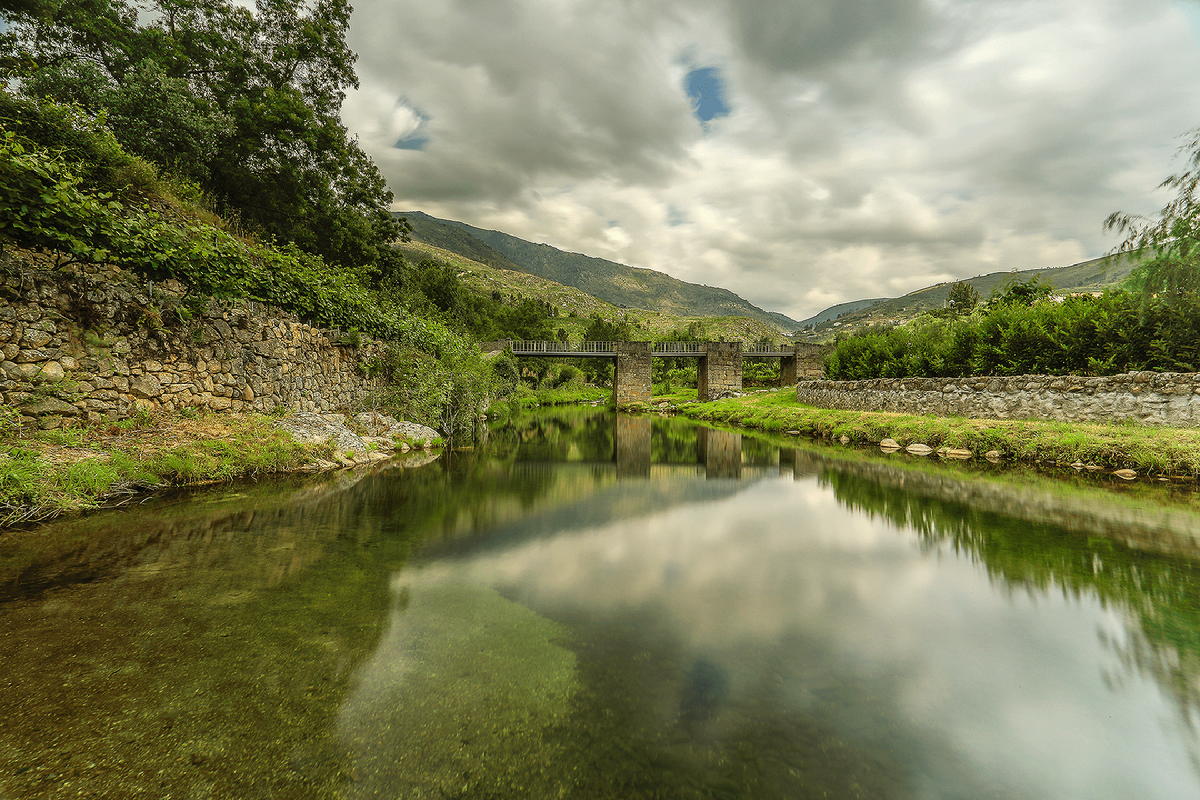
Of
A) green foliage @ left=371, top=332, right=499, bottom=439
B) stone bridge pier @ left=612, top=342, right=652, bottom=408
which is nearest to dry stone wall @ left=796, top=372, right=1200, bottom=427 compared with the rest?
green foliage @ left=371, top=332, right=499, bottom=439

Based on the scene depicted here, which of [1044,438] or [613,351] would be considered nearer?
[1044,438]

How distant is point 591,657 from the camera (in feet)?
11.0

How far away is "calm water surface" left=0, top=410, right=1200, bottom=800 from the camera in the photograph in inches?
87.7

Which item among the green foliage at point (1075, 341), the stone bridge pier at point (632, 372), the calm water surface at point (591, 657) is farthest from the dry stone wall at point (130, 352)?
the stone bridge pier at point (632, 372)

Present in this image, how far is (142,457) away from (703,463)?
1279 cm

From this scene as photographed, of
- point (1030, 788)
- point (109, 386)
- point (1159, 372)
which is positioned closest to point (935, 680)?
point (1030, 788)

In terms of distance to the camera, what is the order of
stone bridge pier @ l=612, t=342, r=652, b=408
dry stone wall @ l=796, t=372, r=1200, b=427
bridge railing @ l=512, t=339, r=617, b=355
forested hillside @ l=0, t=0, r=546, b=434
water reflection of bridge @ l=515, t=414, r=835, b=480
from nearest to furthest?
forested hillside @ l=0, t=0, r=546, b=434 < dry stone wall @ l=796, t=372, r=1200, b=427 < water reflection of bridge @ l=515, t=414, r=835, b=480 < bridge railing @ l=512, t=339, r=617, b=355 < stone bridge pier @ l=612, t=342, r=652, b=408

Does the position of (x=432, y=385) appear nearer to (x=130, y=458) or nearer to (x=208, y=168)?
(x=130, y=458)

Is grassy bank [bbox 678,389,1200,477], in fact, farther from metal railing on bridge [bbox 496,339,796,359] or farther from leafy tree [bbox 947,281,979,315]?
leafy tree [bbox 947,281,979,315]

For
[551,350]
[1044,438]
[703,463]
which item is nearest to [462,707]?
[703,463]

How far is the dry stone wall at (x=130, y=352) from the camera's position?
274 inches

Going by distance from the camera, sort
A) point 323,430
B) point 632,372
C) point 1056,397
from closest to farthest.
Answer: point 323,430 → point 1056,397 → point 632,372

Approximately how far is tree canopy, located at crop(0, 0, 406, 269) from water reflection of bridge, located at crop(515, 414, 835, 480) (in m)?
13.3

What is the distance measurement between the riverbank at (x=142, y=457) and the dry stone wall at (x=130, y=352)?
530 millimetres
